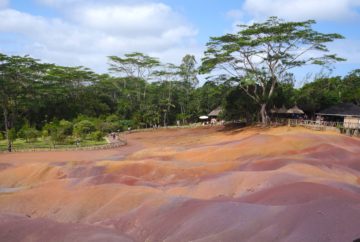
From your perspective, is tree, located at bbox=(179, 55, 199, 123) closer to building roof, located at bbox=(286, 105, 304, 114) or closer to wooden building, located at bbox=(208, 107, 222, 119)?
wooden building, located at bbox=(208, 107, 222, 119)

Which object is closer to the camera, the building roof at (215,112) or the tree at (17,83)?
the tree at (17,83)

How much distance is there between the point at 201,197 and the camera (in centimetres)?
1903

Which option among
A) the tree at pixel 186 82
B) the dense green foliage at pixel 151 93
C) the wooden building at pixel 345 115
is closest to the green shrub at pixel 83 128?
the dense green foliage at pixel 151 93

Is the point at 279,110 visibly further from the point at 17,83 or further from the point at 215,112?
the point at 17,83

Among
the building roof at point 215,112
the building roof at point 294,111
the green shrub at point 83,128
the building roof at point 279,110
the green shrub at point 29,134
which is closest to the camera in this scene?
the green shrub at point 29,134

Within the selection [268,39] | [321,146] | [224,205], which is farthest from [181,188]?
[268,39]

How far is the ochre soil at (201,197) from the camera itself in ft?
44.5

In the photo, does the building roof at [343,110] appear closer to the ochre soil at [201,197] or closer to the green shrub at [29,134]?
the ochre soil at [201,197]

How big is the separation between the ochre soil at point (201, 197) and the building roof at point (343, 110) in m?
16.0

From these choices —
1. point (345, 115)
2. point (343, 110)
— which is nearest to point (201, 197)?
point (345, 115)

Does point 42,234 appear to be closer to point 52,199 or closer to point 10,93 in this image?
point 52,199

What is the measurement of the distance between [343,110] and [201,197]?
34050 millimetres

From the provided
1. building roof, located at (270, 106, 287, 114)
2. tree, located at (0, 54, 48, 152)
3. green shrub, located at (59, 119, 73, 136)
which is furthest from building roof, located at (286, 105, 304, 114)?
tree, located at (0, 54, 48, 152)

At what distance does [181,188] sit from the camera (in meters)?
21.0
